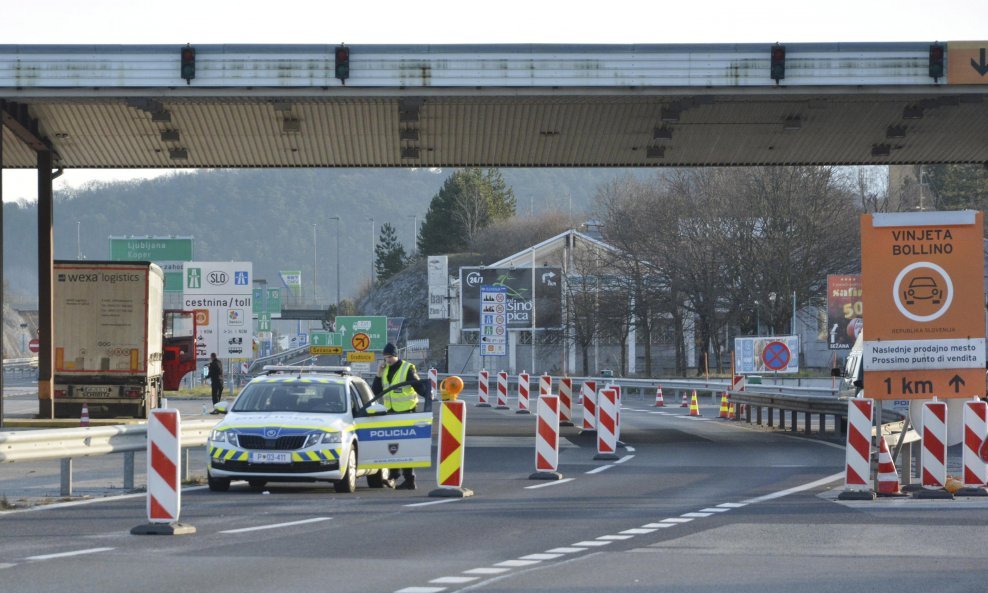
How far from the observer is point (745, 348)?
48375 millimetres

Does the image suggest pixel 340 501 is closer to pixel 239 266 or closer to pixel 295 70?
pixel 295 70

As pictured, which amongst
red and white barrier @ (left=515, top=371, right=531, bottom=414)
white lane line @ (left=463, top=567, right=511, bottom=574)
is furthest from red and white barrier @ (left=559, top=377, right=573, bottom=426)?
white lane line @ (left=463, top=567, right=511, bottom=574)

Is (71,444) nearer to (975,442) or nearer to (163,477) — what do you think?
(163,477)

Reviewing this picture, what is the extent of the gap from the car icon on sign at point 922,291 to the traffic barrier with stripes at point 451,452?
526 centimetres

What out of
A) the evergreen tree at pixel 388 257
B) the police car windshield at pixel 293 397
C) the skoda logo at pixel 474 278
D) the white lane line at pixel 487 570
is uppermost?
the evergreen tree at pixel 388 257

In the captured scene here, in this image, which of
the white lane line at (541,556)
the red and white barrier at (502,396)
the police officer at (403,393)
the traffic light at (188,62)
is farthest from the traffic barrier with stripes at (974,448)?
the red and white barrier at (502,396)

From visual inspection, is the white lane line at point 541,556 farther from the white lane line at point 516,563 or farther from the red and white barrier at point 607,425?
the red and white barrier at point 607,425

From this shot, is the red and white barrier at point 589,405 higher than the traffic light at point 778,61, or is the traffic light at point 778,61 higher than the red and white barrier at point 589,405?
the traffic light at point 778,61

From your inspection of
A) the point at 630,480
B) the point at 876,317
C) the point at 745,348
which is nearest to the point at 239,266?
the point at 745,348

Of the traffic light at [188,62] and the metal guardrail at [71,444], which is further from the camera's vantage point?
the traffic light at [188,62]

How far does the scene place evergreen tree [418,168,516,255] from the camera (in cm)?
14225

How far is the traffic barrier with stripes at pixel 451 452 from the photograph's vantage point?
16.4m

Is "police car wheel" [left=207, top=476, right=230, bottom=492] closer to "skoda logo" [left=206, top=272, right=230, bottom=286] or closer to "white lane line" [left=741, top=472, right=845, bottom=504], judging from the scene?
"white lane line" [left=741, top=472, right=845, bottom=504]

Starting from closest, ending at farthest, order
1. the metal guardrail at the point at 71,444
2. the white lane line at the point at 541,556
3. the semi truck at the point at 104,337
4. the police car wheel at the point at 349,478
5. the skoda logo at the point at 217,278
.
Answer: the white lane line at the point at 541,556
the metal guardrail at the point at 71,444
the police car wheel at the point at 349,478
the semi truck at the point at 104,337
the skoda logo at the point at 217,278
